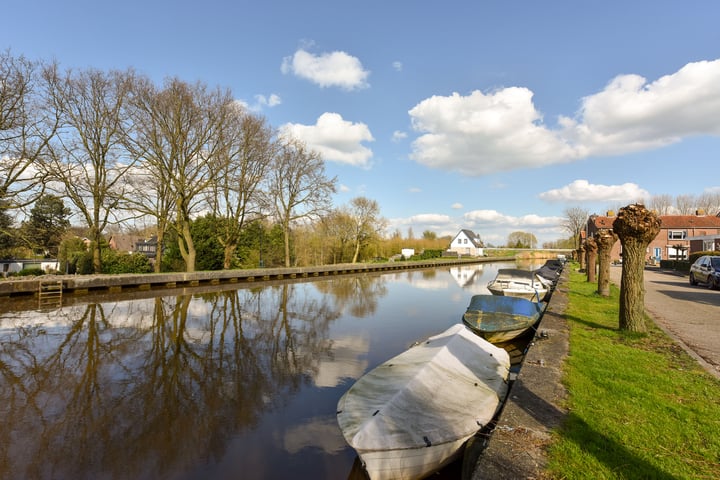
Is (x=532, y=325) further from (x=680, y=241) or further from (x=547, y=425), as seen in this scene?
(x=680, y=241)

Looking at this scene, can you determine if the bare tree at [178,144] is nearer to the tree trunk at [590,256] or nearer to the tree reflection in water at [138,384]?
the tree reflection in water at [138,384]

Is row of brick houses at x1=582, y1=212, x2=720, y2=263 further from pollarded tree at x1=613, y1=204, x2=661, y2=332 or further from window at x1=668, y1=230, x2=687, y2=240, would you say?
pollarded tree at x1=613, y1=204, x2=661, y2=332

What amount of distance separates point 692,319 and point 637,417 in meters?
8.52

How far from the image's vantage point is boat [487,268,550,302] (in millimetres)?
14000

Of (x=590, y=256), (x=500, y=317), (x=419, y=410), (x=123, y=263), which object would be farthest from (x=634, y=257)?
(x=123, y=263)

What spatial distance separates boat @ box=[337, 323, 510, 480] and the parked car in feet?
58.6

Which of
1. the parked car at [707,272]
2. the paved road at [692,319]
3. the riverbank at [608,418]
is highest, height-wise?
the parked car at [707,272]

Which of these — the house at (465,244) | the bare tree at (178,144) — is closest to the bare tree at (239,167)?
the bare tree at (178,144)

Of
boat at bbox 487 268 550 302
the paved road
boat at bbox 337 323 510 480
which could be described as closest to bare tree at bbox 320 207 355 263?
boat at bbox 487 268 550 302

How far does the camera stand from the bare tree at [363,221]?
51531mm

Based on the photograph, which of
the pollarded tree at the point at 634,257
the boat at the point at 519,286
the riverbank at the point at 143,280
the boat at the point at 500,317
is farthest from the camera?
the riverbank at the point at 143,280

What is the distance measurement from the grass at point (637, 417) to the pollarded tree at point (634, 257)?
119 centimetres

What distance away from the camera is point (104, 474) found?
4.20 m

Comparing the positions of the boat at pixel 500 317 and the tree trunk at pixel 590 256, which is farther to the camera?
the tree trunk at pixel 590 256
